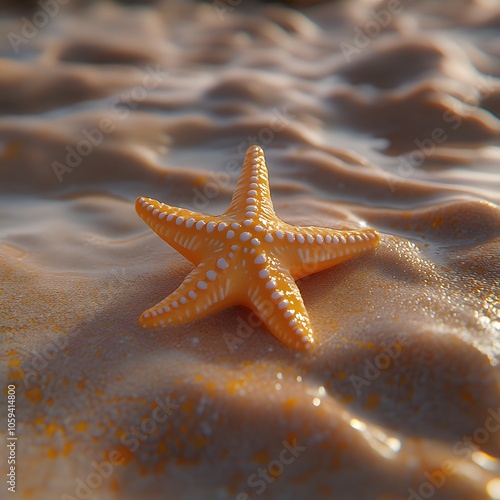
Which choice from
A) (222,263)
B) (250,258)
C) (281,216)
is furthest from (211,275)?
(281,216)

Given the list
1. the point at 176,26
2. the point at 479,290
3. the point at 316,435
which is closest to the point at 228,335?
the point at 316,435

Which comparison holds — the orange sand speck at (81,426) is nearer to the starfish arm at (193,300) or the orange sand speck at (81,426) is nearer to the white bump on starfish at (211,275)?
the starfish arm at (193,300)

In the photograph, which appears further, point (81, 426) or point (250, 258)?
point (250, 258)

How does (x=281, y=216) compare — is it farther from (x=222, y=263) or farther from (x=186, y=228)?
(x=222, y=263)

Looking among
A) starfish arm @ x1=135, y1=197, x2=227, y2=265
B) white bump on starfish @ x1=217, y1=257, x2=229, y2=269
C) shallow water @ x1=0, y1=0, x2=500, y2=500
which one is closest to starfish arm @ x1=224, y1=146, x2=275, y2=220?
starfish arm @ x1=135, y1=197, x2=227, y2=265

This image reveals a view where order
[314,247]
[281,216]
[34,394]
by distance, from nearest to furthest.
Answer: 1. [34,394]
2. [314,247]
3. [281,216]

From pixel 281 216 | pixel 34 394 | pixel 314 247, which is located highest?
pixel 314 247

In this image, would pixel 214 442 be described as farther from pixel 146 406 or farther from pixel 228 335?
pixel 228 335

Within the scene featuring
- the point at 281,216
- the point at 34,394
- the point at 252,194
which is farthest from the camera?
the point at 281,216
